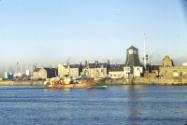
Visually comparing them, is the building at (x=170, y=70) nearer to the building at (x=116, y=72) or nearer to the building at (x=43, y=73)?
the building at (x=116, y=72)

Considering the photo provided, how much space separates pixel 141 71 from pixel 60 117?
10048 cm

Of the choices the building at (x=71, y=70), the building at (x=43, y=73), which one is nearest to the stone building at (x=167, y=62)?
the building at (x=71, y=70)

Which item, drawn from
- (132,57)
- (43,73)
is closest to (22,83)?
(43,73)

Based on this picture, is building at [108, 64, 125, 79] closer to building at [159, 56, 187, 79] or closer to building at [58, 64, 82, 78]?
building at [58, 64, 82, 78]

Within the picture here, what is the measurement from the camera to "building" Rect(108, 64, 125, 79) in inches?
5610

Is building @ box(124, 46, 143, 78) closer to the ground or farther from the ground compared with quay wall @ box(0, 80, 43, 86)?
farther from the ground

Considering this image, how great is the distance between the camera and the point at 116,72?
14412 cm

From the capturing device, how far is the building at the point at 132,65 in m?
138

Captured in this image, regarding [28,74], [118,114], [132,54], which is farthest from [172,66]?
[118,114]

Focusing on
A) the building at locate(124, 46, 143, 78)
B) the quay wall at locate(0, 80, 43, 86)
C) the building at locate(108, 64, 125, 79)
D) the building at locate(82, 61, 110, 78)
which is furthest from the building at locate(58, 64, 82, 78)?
the building at locate(124, 46, 143, 78)

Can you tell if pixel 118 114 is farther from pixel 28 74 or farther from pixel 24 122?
pixel 28 74

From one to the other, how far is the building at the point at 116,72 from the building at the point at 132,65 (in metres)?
2.28

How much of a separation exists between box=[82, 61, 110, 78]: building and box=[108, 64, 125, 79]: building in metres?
1.26

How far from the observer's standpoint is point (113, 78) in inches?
5541
